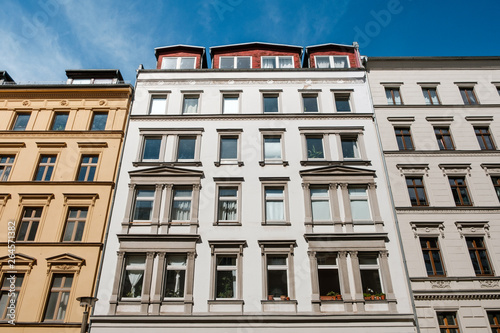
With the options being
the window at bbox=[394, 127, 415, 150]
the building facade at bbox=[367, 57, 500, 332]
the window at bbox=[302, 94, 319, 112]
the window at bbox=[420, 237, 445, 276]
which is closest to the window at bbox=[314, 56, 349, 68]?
the building facade at bbox=[367, 57, 500, 332]

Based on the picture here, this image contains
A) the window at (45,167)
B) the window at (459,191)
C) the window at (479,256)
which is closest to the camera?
the window at (479,256)

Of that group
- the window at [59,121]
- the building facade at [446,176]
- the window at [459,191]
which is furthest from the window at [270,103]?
the window at [59,121]

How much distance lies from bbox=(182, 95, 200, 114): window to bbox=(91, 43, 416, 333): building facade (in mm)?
108

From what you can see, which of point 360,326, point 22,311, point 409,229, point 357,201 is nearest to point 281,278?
point 360,326

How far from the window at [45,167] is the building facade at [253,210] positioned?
4.44 m

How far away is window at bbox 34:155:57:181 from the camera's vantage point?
19609 millimetres

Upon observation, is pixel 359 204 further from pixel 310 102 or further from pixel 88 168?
pixel 88 168

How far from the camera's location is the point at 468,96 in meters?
22.1

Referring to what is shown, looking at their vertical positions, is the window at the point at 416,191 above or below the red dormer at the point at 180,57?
below

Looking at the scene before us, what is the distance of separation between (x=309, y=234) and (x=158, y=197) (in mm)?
8134

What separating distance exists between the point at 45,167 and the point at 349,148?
17.9 metres

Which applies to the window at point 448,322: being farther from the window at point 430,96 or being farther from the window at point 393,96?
the window at point 430,96

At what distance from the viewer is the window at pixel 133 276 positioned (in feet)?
53.2

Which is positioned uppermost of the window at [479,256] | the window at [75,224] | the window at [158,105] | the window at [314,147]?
the window at [158,105]
